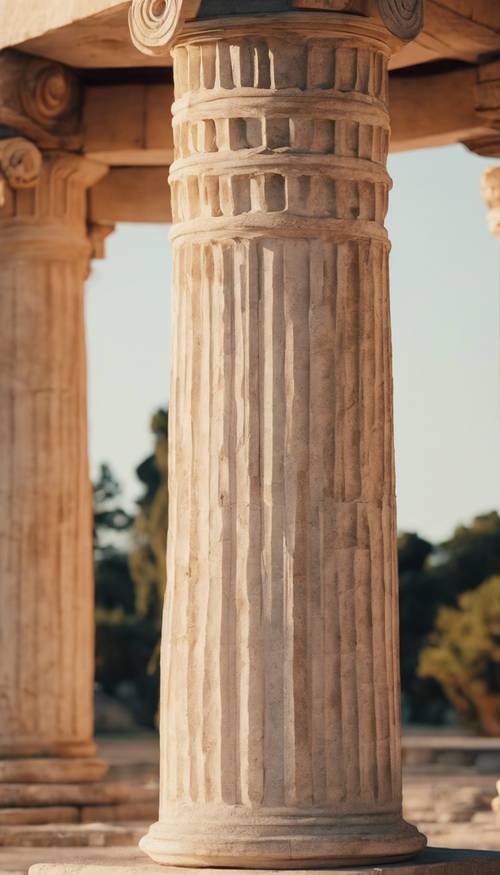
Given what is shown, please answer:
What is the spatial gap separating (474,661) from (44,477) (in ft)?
185

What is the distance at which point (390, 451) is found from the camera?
94.9 feet

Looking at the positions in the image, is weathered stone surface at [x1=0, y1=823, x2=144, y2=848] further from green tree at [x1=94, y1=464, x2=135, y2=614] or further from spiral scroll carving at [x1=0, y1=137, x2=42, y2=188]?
green tree at [x1=94, y1=464, x2=135, y2=614]

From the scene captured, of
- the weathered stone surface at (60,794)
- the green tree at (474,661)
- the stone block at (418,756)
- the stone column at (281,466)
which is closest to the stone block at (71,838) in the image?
the weathered stone surface at (60,794)

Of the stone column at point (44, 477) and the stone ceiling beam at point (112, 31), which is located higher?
the stone ceiling beam at point (112, 31)

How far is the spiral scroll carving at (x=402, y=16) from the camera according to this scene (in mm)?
28969

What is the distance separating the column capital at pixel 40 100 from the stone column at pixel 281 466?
11011 millimetres

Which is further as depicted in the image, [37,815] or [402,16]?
[37,815]

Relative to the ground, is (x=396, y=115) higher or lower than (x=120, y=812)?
higher

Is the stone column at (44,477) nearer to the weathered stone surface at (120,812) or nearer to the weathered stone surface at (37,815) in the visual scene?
the weathered stone surface at (120,812)

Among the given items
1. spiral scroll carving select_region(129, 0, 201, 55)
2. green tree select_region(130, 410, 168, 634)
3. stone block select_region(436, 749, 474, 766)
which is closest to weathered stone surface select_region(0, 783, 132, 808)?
spiral scroll carving select_region(129, 0, 201, 55)

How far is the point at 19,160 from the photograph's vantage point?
4141 centimetres

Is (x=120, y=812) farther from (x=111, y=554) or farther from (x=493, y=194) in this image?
(x=111, y=554)

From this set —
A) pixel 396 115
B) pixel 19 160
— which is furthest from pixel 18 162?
pixel 396 115

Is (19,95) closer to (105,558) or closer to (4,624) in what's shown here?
(4,624)
